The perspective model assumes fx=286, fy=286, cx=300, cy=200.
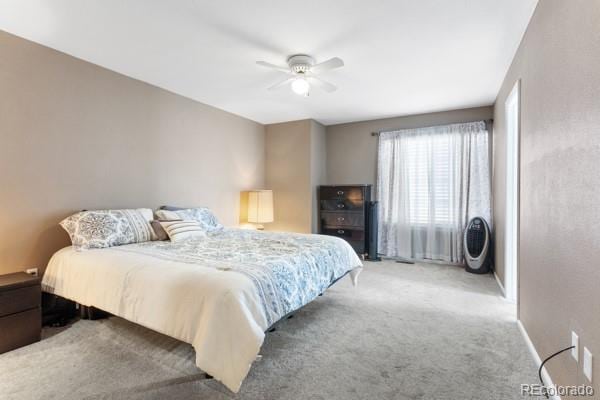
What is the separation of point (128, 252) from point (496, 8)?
3.47 meters

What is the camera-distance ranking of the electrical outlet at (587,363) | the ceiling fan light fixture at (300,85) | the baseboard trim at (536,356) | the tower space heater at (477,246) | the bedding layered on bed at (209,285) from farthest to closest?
the tower space heater at (477,246)
the ceiling fan light fixture at (300,85)
the baseboard trim at (536,356)
the bedding layered on bed at (209,285)
the electrical outlet at (587,363)

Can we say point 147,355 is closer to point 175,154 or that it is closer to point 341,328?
point 341,328

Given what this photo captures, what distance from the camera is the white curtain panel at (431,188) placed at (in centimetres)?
450

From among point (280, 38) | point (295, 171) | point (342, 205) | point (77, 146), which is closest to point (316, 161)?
point (295, 171)

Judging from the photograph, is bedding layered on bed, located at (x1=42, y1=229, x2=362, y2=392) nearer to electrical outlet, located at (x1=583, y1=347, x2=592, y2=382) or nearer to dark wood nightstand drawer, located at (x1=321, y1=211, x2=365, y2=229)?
electrical outlet, located at (x1=583, y1=347, x2=592, y2=382)

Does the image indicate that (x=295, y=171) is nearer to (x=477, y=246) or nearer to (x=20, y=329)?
(x=477, y=246)

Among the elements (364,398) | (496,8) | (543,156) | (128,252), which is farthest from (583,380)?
(128,252)

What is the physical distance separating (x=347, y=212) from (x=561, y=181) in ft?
12.0

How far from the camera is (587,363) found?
128 centimetres

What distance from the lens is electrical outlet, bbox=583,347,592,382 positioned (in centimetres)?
126

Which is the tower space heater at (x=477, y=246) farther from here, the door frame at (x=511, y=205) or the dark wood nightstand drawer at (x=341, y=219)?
the dark wood nightstand drawer at (x=341, y=219)

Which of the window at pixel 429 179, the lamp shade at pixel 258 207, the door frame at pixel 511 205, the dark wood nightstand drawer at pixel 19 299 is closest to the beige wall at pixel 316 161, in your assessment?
the lamp shade at pixel 258 207

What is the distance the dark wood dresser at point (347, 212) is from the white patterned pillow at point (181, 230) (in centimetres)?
264

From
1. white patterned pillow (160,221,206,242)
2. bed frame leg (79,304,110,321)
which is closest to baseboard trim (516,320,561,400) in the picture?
white patterned pillow (160,221,206,242)
